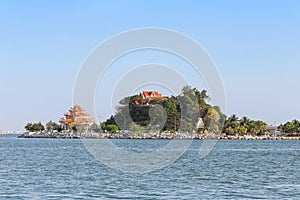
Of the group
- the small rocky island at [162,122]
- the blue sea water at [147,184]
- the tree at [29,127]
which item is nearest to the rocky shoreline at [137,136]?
the small rocky island at [162,122]

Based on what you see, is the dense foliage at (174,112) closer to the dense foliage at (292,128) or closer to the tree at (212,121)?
the tree at (212,121)

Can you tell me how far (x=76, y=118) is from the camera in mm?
145000

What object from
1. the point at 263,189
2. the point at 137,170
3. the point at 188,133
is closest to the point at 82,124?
the point at 188,133

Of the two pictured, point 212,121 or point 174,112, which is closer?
point 174,112

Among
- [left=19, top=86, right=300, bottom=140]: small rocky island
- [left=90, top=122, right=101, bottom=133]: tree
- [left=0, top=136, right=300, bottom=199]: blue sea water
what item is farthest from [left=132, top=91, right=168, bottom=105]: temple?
[left=0, top=136, right=300, bottom=199]: blue sea water

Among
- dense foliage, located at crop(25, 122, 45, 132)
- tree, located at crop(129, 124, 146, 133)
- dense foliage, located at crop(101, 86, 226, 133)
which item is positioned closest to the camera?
dense foliage, located at crop(101, 86, 226, 133)

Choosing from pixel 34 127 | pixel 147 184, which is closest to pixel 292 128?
pixel 34 127

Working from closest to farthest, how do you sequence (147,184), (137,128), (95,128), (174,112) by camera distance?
(147,184) < (174,112) < (137,128) < (95,128)

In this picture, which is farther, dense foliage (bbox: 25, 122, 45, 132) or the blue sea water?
dense foliage (bbox: 25, 122, 45, 132)

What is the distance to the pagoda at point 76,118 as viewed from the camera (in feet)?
473

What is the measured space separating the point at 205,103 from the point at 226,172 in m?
90.0

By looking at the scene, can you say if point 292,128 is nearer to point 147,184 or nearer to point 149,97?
point 149,97

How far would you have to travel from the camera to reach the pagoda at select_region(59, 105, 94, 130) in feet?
473

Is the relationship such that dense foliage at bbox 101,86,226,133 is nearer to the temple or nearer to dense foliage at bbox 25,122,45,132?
the temple
